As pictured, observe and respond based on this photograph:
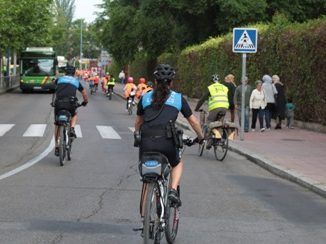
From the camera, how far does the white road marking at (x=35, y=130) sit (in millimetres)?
18547

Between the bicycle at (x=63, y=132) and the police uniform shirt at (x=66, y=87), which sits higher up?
the police uniform shirt at (x=66, y=87)

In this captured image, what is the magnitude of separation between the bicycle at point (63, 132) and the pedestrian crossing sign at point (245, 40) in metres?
6.11

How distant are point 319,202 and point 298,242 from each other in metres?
2.73

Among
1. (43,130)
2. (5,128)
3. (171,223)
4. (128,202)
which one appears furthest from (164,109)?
(5,128)

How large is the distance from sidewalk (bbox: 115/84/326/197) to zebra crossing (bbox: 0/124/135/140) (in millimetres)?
3821

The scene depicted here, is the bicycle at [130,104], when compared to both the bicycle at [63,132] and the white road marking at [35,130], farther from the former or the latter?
the bicycle at [63,132]

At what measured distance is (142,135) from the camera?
5934 mm

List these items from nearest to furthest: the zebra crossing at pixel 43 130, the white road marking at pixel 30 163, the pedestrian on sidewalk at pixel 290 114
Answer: the white road marking at pixel 30 163
the zebra crossing at pixel 43 130
the pedestrian on sidewalk at pixel 290 114

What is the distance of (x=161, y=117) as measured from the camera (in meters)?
5.96

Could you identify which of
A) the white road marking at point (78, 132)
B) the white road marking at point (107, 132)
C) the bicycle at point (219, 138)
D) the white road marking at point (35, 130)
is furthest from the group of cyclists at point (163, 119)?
the white road marking at point (35, 130)

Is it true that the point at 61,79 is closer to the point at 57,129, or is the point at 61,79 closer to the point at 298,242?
the point at 57,129

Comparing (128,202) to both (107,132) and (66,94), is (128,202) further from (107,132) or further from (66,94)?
A: (107,132)

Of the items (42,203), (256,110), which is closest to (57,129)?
(42,203)

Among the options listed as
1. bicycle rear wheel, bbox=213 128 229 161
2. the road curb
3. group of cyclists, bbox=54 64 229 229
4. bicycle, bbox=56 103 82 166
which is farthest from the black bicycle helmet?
group of cyclists, bbox=54 64 229 229
